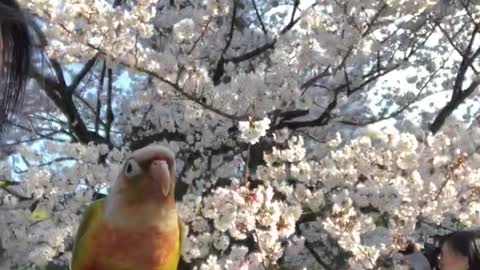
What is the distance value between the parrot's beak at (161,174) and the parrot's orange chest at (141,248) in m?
0.08

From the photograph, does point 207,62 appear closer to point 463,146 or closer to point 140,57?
point 140,57

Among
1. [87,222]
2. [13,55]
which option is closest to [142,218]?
[87,222]

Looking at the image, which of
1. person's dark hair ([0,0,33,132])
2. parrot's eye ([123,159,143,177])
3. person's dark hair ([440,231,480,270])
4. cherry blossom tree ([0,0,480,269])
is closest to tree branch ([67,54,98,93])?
cherry blossom tree ([0,0,480,269])

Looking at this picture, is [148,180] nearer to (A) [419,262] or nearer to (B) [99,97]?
(A) [419,262]

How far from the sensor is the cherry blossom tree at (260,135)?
4422mm

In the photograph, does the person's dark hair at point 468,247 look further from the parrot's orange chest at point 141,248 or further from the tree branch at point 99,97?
the tree branch at point 99,97

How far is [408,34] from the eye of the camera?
18.7 ft

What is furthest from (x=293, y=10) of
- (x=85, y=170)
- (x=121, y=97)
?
(x=85, y=170)

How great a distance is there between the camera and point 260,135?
4.18 m

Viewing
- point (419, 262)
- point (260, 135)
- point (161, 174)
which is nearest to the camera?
point (161, 174)

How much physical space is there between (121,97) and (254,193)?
236cm

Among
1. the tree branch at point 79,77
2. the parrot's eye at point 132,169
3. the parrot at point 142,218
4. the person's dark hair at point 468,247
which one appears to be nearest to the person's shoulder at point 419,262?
the person's dark hair at point 468,247

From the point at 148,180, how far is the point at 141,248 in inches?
5.3

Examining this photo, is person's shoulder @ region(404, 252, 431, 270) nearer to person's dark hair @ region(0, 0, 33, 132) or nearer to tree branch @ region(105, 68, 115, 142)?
person's dark hair @ region(0, 0, 33, 132)
